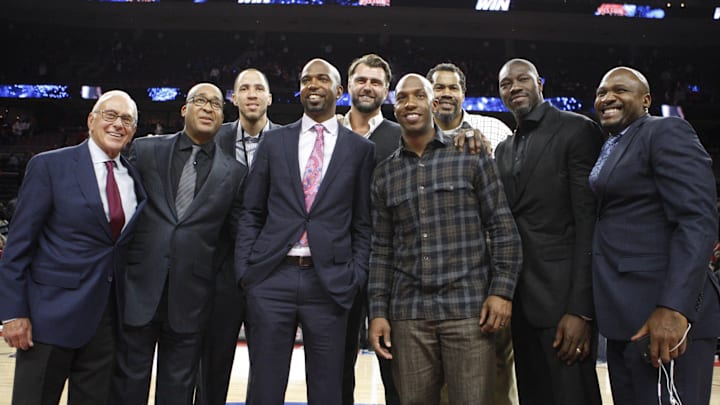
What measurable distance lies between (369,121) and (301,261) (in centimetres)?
104

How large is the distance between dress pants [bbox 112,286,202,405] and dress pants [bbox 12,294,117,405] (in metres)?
0.07

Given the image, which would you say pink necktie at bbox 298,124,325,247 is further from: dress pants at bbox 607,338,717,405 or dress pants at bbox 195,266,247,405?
dress pants at bbox 607,338,717,405

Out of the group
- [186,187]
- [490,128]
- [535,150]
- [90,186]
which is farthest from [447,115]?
[90,186]

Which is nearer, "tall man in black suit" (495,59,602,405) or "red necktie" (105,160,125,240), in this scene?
"tall man in black suit" (495,59,602,405)

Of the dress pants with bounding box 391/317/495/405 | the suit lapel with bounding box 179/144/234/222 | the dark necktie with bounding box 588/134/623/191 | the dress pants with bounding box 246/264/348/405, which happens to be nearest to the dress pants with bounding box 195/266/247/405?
the suit lapel with bounding box 179/144/234/222

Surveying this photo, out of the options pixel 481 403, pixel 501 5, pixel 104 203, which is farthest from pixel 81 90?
pixel 481 403

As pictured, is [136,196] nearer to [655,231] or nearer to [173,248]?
[173,248]

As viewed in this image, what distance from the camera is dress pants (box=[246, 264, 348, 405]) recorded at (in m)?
2.32

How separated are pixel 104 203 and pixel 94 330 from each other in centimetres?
49

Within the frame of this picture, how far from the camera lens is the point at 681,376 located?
1989mm

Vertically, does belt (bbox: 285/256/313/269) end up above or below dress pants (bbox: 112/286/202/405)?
above

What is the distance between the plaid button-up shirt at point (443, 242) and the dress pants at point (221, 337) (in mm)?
745

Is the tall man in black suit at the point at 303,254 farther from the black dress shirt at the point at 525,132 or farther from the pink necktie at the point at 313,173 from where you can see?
the black dress shirt at the point at 525,132

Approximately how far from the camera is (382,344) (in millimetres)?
2363
